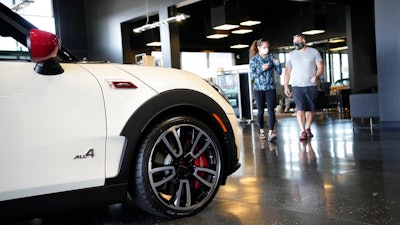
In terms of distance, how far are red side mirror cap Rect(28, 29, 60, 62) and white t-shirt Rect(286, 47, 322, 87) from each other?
543cm

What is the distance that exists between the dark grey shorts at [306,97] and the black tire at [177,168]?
4465 millimetres

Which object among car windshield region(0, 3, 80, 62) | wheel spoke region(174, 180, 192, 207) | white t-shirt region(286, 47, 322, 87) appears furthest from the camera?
white t-shirt region(286, 47, 322, 87)

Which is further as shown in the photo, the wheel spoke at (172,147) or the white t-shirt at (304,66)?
the white t-shirt at (304,66)

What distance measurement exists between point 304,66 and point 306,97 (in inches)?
19.5

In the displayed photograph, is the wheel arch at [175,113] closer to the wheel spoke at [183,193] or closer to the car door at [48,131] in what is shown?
the car door at [48,131]

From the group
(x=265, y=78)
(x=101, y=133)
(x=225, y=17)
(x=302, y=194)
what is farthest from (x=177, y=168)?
(x=225, y=17)

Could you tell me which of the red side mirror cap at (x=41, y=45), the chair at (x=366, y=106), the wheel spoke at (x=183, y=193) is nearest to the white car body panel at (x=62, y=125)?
the red side mirror cap at (x=41, y=45)

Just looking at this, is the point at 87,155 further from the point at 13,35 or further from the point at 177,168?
the point at 13,35

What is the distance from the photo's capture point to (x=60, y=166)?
94.4 inches

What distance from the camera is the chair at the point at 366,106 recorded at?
9375 mm

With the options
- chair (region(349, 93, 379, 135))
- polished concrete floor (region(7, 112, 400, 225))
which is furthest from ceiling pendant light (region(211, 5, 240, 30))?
polished concrete floor (region(7, 112, 400, 225))

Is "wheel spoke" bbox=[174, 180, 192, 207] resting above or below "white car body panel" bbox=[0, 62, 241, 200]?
below

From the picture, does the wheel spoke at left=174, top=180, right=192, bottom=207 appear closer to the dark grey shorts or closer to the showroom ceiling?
the dark grey shorts

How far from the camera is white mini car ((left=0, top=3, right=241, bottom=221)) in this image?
2.30 metres
